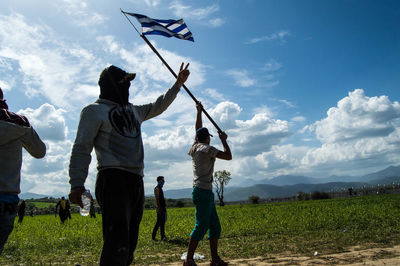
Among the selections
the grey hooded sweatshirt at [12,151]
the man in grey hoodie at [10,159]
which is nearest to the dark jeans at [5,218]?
the man in grey hoodie at [10,159]

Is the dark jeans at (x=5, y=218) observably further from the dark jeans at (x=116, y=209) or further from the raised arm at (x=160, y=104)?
the raised arm at (x=160, y=104)

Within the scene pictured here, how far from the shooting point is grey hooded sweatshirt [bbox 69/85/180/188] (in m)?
2.86

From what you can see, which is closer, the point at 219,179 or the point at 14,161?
the point at 14,161

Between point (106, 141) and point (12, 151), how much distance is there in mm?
891

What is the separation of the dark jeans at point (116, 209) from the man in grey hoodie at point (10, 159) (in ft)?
2.51

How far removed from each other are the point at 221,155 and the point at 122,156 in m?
3.01

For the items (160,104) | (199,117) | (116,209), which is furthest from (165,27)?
(116,209)

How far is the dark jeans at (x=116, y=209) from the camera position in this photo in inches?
107

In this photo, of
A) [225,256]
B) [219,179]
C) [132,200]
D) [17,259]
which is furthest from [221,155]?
[219,179]

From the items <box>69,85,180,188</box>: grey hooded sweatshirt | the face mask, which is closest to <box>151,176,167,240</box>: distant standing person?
the face mask

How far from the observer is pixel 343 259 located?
5605 millimetres

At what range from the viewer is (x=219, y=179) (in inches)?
4518

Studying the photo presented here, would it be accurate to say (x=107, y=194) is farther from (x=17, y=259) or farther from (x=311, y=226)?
(x=311, y=226)

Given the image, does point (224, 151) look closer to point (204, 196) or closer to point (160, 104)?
point (204, 196)
